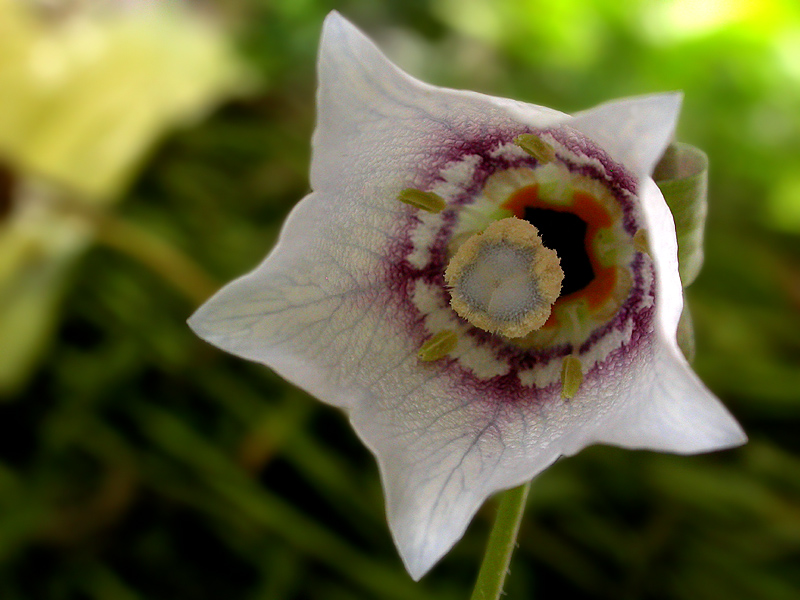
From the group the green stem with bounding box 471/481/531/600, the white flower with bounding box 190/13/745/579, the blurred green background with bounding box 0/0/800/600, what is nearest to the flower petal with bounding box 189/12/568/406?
the white flower with bounding box 190/13/745/579

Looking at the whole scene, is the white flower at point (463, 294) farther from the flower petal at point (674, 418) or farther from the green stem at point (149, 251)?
the green stem at point (149, 251)

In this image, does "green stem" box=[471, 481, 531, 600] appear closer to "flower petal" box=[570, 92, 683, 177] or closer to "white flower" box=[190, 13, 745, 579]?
"white flower" box=[190, 13, 745, 579]

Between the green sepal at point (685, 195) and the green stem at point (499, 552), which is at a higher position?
the green sepal at point (685, 195)

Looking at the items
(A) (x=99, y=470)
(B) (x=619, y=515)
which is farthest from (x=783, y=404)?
(A) (x=99, y=470)

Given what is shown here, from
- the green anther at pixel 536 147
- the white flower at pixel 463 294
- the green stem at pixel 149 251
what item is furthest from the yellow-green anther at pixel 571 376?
the green stem at pixel 149 251

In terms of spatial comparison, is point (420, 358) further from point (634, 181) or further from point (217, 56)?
point (217, 56)
